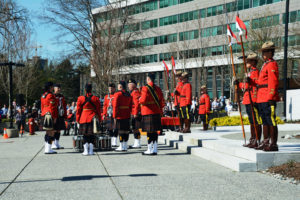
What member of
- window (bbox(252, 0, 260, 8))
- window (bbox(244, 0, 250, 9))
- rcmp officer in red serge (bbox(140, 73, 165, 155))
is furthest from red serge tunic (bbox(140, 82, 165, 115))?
window (bbox(244, 0, 250, 9))

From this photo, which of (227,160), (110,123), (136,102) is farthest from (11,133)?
(227,160)

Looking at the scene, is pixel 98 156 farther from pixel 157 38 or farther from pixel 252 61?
pixel 157 38

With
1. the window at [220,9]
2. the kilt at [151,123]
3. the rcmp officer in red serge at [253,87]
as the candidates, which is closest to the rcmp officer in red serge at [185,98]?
the kilt at [151,123]

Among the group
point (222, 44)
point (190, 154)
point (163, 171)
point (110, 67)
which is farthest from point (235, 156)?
point (222, 44)

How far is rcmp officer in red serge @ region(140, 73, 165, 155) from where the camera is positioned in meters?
10.7

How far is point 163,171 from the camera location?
7891 mm

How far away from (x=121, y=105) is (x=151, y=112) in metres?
1.30

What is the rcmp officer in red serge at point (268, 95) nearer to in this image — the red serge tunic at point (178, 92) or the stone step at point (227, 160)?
the stone step at point (227, 160)

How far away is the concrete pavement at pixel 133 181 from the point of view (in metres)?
5.83

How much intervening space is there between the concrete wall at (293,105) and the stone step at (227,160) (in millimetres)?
14062

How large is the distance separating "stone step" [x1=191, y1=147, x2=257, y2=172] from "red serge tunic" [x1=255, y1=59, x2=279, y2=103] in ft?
4.30

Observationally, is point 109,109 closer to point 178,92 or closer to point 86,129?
point 86,129

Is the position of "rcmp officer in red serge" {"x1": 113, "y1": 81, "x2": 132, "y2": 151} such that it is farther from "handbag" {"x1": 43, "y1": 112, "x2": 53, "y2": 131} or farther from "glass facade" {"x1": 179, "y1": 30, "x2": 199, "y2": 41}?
"glass facade" {"x1": 179, "y1": 30, "x2": 199, "y2": 41}

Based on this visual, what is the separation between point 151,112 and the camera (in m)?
10.9
